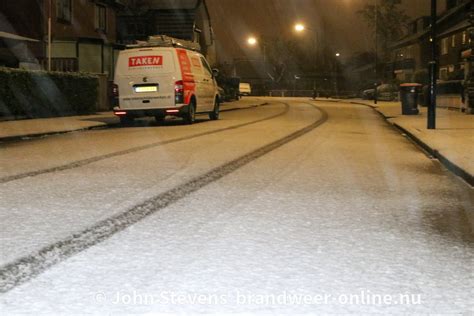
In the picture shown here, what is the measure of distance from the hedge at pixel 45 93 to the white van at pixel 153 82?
3096 millimetres

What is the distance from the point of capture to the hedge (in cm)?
1905

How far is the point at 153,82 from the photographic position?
60.6 feet

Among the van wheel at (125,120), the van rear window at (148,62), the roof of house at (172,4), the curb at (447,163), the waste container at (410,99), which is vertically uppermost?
the roof of house at (172,4)

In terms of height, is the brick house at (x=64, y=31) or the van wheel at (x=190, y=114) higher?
the brick house at (x=64, y=31)

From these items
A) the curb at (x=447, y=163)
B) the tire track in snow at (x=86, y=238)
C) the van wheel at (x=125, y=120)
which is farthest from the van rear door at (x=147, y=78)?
the tire track in snow at (x=86, y=238)

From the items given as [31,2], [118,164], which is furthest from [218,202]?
[31,2]

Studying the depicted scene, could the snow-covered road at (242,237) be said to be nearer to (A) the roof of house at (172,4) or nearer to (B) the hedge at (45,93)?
(B) the hedge at (45,93)

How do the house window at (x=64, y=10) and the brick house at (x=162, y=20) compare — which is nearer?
the house window at (x=64, y=10)

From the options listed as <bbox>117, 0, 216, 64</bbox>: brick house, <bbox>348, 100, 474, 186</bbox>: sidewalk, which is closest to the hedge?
<bbox>348, 100, 474, 186</bbox>: sidewalk

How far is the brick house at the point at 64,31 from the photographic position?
31.8 m

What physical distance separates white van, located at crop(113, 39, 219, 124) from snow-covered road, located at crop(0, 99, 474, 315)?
8.12 meters

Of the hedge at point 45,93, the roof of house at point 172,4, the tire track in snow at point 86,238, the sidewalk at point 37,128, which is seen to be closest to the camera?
the tire track in snow at point 86,238

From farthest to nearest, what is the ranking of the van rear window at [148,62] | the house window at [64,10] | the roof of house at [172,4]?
the roof of house at [172,4] → the house window at [64,10] → the van rear window at [148,62]

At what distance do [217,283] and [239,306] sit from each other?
411 mm
